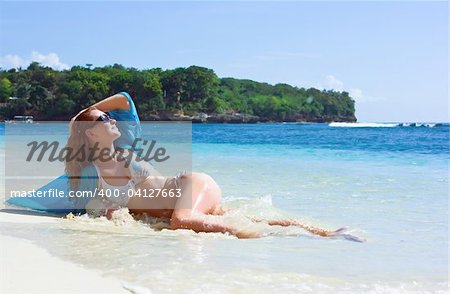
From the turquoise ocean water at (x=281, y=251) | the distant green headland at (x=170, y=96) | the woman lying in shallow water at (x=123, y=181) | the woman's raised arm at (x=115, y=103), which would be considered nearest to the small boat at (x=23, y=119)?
the distant green headland at (x=170, y=96)

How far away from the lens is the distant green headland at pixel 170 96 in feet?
258

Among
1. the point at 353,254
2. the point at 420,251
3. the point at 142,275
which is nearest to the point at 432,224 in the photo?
the point at 420,251

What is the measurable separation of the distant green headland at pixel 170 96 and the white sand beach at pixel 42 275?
250 feet

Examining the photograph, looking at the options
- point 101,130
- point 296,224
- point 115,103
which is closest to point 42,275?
point 101,130

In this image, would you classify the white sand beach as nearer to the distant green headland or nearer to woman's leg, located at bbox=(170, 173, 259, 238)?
woman's leg, located at bbox=(170, 173, 259, 238)

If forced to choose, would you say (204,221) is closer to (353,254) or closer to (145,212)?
(145,212)

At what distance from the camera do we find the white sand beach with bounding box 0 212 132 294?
2.79m

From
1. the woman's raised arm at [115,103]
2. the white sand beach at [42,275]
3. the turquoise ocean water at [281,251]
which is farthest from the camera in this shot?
the woman's raised arm at [115,103]

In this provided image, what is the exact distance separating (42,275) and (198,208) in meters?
1.82

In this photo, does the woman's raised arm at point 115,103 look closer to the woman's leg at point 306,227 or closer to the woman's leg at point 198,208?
the woman's leg at point 198,208

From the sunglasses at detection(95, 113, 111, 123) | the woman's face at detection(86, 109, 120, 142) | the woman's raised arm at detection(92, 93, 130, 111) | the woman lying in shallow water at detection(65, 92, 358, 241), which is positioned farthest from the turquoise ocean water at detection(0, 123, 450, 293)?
the woman's raised arm at detection(92, 93, 130, 111)

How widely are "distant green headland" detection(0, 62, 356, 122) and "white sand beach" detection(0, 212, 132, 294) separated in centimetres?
7630

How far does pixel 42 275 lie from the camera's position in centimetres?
298

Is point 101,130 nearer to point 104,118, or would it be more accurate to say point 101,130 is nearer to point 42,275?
point 104,118
